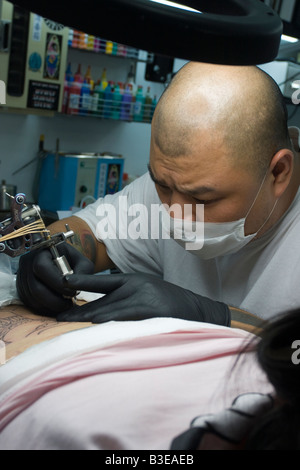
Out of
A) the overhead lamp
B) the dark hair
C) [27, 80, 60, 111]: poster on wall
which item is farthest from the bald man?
[27, 80, 60, 111]: poster on wall


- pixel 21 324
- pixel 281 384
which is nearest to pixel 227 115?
pixel 21 324

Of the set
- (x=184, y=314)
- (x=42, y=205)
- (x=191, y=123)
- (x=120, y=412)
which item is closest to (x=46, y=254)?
(x=184, y=314)

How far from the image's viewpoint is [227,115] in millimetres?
1324

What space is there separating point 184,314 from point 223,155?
16.3 inches

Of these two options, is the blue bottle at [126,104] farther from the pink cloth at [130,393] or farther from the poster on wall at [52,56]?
the pink cloth at [130,393]

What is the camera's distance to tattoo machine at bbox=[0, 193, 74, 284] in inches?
45.8

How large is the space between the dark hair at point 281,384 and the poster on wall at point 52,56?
8.36ft

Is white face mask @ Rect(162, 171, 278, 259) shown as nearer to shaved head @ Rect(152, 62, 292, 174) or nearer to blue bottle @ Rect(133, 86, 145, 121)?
shaved head @ Rect(152, 62, 292, 174)

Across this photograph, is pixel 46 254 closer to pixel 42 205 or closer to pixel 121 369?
pixel 121 369

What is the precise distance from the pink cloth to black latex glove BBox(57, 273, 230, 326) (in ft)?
0.84

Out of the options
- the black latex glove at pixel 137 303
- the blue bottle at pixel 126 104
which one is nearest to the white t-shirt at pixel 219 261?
the black latex glove at pixel 137 303

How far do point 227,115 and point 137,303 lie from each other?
518 mm

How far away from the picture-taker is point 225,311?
1.28 metres

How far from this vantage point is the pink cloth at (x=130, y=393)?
702 millimetres
